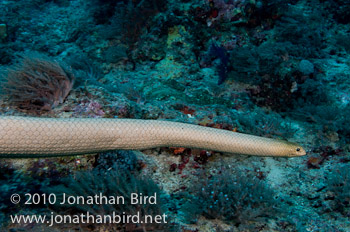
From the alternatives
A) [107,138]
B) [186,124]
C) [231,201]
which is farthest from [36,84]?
[231,201]

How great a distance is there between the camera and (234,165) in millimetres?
3305

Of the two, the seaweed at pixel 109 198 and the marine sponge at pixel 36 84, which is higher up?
the marine sponge at pixel 36 84

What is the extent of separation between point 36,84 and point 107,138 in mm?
1508

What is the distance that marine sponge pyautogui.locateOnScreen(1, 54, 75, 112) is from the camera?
2.88m

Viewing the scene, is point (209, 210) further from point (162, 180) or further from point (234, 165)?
point (234, 165)

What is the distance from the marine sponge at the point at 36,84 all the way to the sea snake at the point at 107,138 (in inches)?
33.4

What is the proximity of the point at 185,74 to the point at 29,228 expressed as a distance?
417 cm

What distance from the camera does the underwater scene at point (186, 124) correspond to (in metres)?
2.16

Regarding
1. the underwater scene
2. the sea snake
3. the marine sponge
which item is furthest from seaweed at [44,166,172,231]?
the marine sponge

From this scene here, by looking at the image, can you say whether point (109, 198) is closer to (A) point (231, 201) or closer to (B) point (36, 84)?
(A) point (231, 201)

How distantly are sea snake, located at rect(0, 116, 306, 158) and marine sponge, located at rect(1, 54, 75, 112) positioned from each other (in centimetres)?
85

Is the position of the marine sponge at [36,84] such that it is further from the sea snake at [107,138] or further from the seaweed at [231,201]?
the seaweed at [231,201]

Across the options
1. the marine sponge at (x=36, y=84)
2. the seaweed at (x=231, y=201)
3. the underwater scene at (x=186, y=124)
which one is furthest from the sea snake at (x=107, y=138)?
the marine sponge at (x=36, y=84)

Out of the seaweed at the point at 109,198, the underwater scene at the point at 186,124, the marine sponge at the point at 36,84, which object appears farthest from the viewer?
the marine sponge at the point at 36,84
